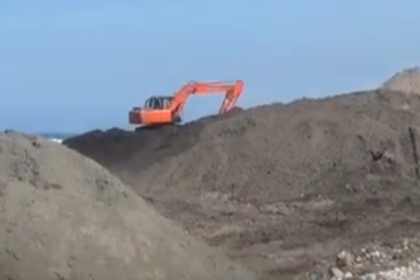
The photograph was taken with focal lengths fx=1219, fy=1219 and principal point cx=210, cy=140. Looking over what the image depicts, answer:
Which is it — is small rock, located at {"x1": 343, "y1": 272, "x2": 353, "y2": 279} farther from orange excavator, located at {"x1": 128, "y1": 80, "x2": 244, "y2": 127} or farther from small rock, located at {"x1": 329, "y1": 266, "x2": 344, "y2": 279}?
orange excavator, located at {"x1": 128, "y1": 80, "x2": 244, "y2": 127}

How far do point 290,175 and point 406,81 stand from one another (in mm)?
10791

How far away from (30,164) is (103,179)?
3.09 ft

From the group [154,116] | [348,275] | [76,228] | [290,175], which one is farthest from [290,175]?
[76,228]

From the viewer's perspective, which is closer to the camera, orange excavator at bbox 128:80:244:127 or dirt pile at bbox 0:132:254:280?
dirt pile at bbox 0:132:254:280

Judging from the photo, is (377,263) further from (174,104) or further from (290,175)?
(174,104)

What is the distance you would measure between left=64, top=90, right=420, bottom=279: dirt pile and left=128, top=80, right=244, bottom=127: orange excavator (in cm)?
135

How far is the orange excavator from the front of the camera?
34125mm

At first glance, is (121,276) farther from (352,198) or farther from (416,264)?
(352,198)

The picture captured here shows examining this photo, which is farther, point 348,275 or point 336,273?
point 336,273

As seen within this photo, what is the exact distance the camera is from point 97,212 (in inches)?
529

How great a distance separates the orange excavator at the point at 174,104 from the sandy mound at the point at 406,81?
4419 millimetres

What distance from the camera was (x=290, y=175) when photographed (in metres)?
25.9

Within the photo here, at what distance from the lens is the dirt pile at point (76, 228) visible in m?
12.8

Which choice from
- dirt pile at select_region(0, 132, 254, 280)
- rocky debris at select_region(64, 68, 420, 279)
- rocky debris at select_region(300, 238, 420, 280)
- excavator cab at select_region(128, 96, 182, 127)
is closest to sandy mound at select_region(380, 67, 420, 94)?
rocky debris at select_region(64, 68, 420, 279)
